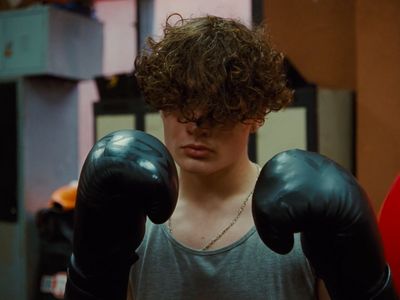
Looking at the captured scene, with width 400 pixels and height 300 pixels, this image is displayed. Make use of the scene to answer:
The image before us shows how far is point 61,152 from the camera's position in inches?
145

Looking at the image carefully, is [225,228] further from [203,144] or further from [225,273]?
[203,144]

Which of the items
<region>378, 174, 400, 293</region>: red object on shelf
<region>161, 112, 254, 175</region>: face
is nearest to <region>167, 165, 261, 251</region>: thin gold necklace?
<region>161, 112, 254, 175</region>: face

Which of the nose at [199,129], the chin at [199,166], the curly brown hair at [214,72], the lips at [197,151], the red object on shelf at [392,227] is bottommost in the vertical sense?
the red object on shelf at [392,227]

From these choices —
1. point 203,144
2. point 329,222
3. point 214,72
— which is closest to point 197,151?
point 203,144

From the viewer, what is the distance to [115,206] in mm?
958

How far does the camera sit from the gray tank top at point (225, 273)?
1041 millimetres

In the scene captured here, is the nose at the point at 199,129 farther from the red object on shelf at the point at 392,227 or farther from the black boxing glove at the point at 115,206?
the red object on shelf at the point at 392,227

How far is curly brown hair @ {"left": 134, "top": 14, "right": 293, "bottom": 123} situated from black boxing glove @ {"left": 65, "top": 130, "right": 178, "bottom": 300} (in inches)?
4.5

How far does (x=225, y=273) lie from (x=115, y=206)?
0.27 meters

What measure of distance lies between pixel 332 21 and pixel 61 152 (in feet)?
6.74

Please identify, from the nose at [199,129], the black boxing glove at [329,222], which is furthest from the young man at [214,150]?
the black boxing glove at [329,222]

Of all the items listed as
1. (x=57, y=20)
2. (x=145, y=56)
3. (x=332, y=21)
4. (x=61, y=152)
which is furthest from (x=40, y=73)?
(x=145, y=56)

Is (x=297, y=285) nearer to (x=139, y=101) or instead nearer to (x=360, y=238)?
(x=360, y=238)

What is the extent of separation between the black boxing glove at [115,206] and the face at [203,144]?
0.07 meters
